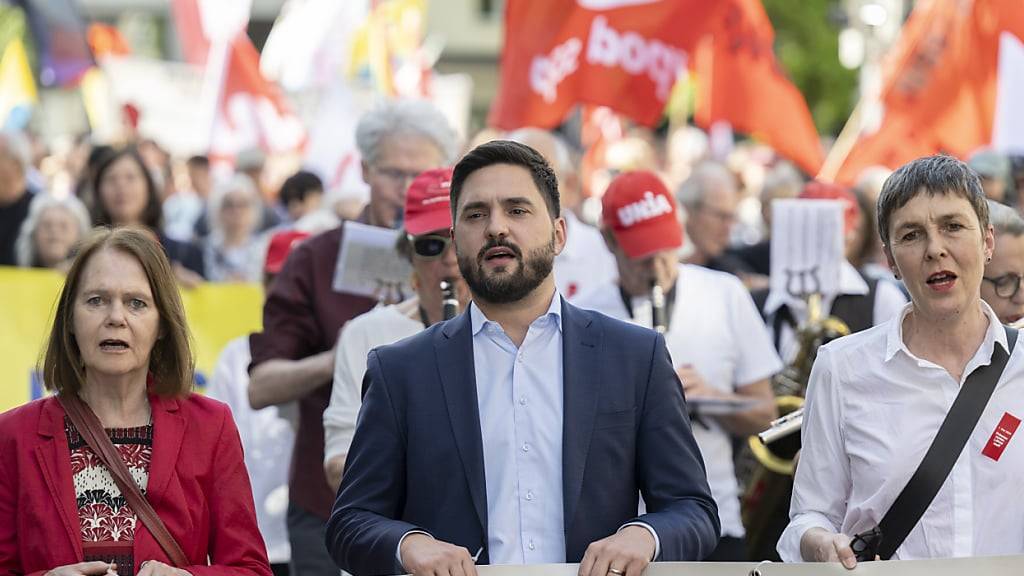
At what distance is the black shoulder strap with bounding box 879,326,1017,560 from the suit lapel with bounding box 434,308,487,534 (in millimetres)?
1064

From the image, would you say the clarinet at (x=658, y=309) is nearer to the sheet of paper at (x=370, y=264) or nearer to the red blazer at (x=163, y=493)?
the sheet of paper at (x=370, y=264)

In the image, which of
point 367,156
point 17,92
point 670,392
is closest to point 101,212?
point 367,156

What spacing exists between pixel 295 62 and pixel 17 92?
3.33 metres

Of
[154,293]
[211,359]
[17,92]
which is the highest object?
[17,92]

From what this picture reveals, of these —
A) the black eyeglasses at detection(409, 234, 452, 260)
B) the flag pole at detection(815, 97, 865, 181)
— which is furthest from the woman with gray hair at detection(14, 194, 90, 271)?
the black eyeglasses at detection(409, 234, 452, 260)

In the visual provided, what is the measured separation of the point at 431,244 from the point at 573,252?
11.6 ft

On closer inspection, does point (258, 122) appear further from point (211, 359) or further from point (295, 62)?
point (211, 359)

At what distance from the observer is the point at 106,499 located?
15.6 ft

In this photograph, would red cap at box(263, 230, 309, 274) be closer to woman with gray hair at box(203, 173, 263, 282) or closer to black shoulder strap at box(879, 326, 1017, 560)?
black shoulder strap at box(879, 326, 1017, 560)

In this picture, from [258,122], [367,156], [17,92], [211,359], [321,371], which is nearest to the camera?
[321,371]

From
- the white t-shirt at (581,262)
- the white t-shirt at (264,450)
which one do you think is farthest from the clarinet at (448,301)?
the white t-shirt at (581,262)

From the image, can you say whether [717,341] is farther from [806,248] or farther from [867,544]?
[867,544]

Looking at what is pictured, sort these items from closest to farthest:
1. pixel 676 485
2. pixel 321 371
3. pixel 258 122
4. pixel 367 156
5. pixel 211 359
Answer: pixel 676 485, pixel 321 371, pixel 367 156, pixel 211 359, pixel 258 122

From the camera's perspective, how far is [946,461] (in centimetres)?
466
